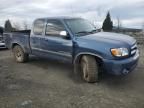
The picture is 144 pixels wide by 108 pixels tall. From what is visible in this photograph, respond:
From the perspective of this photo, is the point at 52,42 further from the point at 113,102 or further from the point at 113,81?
the point at 113,102

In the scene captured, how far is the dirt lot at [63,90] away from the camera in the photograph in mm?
5074

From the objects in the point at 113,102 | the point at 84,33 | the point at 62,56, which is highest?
the point at 84,33

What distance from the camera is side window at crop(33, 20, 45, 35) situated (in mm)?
7838

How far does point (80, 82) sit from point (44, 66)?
2.48 m

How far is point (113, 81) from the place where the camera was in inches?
259

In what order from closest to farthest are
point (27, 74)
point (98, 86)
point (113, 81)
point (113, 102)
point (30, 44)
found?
point (113, 102), point (98, 86), point (113, 81), point (27, 74), point (30, 44)

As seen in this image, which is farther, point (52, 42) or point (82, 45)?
Result: point (52, 42)

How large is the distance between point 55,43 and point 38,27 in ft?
4.07

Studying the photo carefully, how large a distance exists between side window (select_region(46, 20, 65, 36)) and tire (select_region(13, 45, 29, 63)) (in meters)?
1.96

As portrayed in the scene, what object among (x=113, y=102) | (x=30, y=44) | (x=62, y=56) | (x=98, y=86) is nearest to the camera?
(x=113, y=102)

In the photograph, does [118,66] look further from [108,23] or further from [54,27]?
[108,23]

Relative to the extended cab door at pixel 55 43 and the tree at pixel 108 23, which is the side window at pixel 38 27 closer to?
the extended cab door at pixel 55 43

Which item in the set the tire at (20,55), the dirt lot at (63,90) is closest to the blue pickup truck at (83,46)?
the dirt lot at (63,90)

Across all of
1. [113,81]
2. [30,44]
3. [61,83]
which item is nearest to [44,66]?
[30,44]
